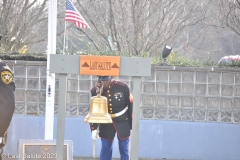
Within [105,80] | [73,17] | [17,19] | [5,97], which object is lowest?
[5,97]

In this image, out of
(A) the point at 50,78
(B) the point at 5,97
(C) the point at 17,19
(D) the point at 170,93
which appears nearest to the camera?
(B) the point at 5,97

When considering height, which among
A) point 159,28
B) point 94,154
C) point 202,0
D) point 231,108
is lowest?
point 94,154

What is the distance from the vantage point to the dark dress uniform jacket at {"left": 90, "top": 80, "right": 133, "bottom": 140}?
777 cm

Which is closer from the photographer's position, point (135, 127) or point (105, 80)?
point (135, 127)

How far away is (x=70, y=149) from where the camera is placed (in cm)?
710

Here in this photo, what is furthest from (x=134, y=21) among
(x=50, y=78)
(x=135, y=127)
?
(x=135, y=127)

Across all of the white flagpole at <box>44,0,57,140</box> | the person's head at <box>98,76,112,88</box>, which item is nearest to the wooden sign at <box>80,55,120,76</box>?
the person's head at <box>98,76,112,88</box>

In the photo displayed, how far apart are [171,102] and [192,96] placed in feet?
1.35

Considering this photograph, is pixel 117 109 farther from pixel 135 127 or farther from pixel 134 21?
pixel 134 21

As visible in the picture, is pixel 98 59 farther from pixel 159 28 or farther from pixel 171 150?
pixel 159 28

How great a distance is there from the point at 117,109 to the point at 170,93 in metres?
2.16

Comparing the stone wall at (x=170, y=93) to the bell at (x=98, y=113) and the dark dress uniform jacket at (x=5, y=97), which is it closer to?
the dark dress uniform jacket at (x=5, y=97)

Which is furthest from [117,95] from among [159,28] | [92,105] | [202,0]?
[202,0]

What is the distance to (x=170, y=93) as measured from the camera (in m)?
9.70
